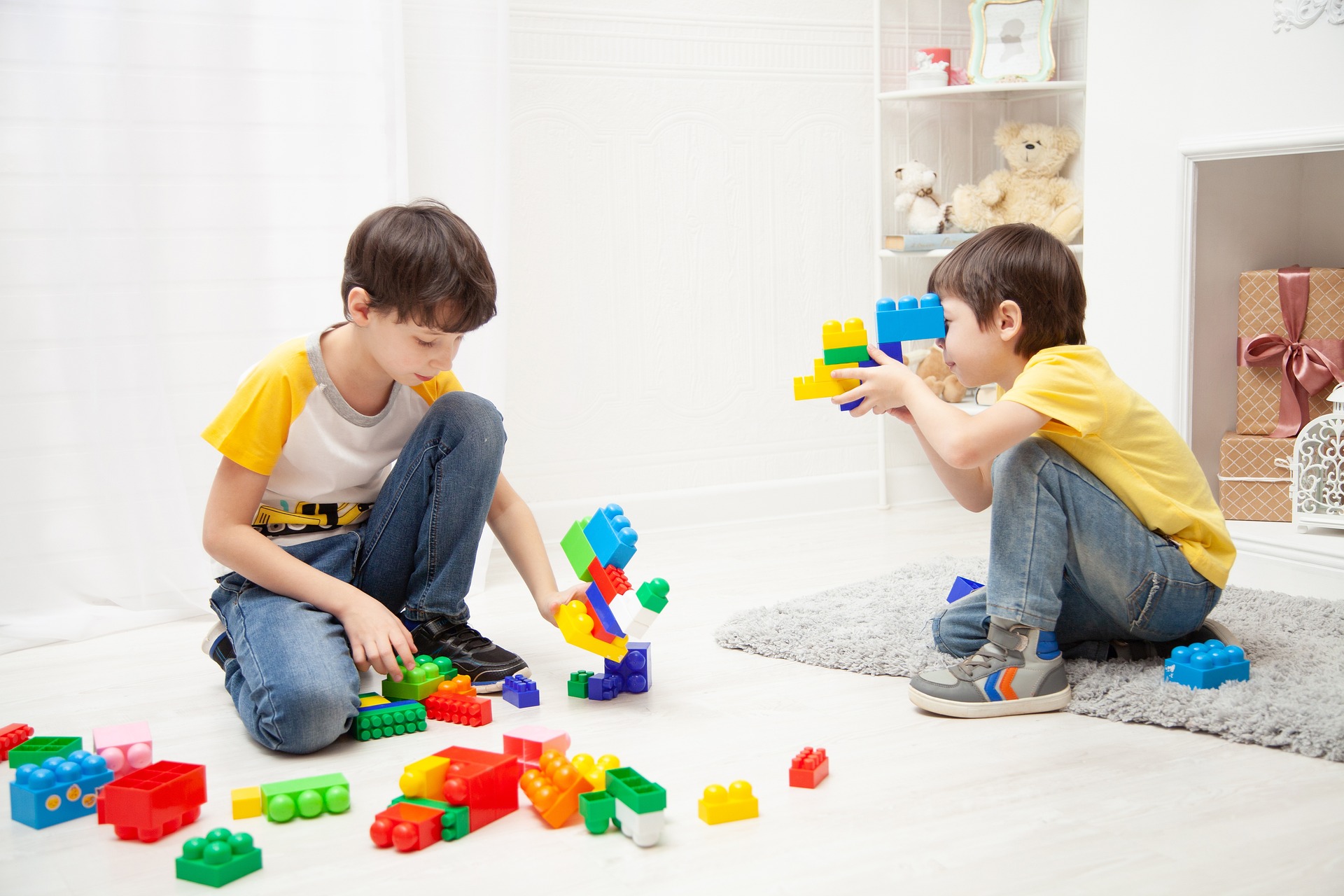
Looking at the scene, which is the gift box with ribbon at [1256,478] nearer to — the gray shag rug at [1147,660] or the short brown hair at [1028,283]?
the gray shag rug at [1147,660]

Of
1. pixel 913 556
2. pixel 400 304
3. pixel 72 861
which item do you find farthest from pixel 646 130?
pixel 72 861

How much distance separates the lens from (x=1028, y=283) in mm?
1416

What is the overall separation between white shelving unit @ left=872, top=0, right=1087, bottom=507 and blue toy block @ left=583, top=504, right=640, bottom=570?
1.53 meters

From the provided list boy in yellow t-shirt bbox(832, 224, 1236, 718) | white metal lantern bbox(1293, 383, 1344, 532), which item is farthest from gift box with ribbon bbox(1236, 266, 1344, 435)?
boy in yellow t-shirt bbox(832, 224, 1236, 718)

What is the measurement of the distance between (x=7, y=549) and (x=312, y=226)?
0.77 meters

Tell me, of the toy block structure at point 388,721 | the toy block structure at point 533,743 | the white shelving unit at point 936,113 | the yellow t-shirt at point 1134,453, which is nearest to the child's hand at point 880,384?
the yellow t-shirt at point 1134,453

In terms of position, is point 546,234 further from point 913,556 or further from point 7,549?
point 7,549

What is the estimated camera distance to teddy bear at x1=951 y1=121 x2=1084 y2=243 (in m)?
2.67

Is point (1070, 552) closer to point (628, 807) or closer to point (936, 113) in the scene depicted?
point (628, 807)

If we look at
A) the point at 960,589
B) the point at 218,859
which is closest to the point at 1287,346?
the point at 960,589

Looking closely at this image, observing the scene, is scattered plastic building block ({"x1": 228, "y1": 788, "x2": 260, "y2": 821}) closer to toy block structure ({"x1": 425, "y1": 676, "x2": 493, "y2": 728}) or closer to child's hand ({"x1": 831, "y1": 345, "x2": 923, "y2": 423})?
toy block structure ({"x1": 425, "y1": 676, "x2": 493, "y2": 728})

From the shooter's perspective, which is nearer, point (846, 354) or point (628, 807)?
point (628, 807)

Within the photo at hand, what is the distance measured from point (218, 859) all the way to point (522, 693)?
0.50 m

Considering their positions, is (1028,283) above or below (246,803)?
above
